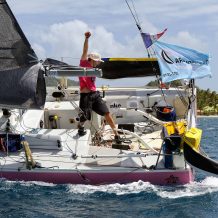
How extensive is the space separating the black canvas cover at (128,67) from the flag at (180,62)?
2348 mm

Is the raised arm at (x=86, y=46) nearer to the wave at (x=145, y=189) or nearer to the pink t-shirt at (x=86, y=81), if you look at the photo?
the pink t-shirt at (x=86, y=81)

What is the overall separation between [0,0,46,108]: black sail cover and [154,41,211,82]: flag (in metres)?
2.53

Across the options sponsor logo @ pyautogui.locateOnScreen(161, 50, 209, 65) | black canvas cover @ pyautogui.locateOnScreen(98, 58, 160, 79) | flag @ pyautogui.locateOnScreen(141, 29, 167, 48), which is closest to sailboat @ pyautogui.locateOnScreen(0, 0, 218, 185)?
sponsor logo @ pyautogui.locateOnScreen(161, 50, 209, 65)

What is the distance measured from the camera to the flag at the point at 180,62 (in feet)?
39.0

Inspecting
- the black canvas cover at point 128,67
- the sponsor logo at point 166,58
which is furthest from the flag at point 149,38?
the black canvas cover at point 128,67

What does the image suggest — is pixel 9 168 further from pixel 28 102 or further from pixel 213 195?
pixel 213 195

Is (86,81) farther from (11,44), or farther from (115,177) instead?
(115,177)

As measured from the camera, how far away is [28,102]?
449 inches

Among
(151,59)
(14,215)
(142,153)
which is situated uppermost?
(151,59)

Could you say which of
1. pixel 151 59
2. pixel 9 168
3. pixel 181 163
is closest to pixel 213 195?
pixel 181 163

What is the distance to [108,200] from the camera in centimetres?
1022

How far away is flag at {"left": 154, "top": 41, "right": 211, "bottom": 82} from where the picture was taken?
39.0 ft

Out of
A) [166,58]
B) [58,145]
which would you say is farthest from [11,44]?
[166,58]

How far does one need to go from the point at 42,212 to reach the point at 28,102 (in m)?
2.67
